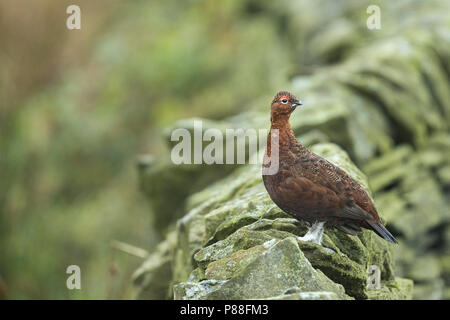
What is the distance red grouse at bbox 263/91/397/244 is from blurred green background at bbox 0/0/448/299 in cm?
733

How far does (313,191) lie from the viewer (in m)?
4.47

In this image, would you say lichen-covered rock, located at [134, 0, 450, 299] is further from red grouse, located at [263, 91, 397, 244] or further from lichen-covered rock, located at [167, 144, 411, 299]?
red grouse, located at [263, 91, 397, 244]

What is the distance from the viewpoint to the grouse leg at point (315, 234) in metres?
4.49

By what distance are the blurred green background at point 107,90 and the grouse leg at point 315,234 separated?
7609mm

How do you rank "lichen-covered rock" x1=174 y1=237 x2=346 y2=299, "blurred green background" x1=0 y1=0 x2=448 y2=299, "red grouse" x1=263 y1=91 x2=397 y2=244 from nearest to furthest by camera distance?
1. "lichen-covered rock" x1=174 y1=237 x2=346 y2=299
2. "red grouse" x1=263 y1=91 x2=397 y2=244
3. "blurred green background" x1=0 y1=0 x2=448 y2=299

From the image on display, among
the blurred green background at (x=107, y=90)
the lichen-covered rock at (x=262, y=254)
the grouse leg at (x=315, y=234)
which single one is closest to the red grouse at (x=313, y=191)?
the grouse leg at (x=315, y=234)

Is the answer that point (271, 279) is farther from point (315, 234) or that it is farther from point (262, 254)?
point (315, 234)

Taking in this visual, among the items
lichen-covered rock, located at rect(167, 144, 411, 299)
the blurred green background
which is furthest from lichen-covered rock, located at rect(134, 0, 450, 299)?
the blurred green background

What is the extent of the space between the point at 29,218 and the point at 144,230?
13.3ft

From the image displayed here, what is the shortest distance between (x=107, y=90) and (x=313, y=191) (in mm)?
13966

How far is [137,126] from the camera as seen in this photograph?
1658 cm

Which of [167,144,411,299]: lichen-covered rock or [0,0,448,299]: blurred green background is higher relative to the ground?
[0,0,448,299]: blurred green background

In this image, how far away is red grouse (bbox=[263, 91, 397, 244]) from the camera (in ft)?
14.7

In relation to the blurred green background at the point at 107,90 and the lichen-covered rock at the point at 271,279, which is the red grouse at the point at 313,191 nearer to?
the lichen-covered rock at the point at 271,279
